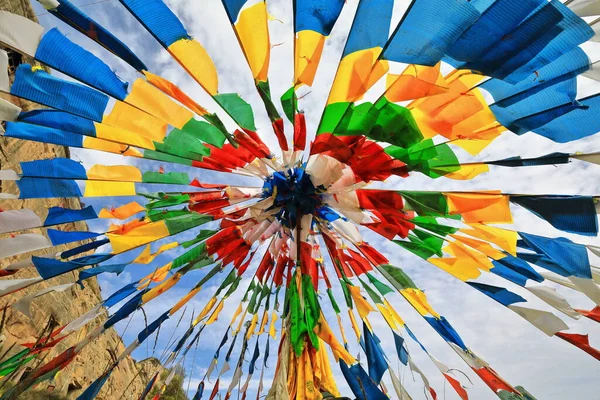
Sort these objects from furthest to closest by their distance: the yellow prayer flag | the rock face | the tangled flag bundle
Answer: the rock face < the yellow prayer flag < the tangled flag bundle

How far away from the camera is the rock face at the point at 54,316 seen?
6.16m

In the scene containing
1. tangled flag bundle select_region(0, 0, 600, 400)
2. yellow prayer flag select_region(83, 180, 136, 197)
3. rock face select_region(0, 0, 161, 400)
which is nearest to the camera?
tangled flag bundle select_region(0, 0, 600, 400)

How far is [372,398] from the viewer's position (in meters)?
3.48

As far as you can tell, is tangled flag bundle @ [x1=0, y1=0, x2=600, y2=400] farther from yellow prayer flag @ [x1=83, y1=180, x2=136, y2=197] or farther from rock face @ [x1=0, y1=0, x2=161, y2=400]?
rock face @ [x1=0, y1=0, x2=161, y2=400]

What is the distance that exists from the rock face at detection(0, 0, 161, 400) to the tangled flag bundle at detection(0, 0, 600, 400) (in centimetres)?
217

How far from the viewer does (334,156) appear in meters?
3.31

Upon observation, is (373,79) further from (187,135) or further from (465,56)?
(187,135)

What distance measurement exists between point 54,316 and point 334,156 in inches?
245

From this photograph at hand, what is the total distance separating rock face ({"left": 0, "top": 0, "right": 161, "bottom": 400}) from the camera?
20.2 feet

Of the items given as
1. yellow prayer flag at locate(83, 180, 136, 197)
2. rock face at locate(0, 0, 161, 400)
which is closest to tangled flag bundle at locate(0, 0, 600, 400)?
yellow prayer flag at locate(83, 180, 136, 197)

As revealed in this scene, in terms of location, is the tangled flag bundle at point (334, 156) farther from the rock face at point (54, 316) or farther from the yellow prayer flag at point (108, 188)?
the rock face at point (54, 316)

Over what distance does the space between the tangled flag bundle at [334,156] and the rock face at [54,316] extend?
7.12 ft

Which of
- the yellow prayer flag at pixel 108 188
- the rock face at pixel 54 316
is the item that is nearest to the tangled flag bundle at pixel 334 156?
the yellow prayer flag at pixel 108 188

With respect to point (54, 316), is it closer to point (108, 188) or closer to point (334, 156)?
point (108, 188)
